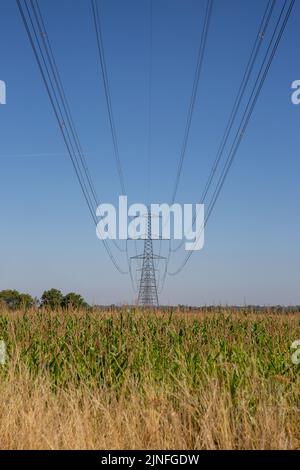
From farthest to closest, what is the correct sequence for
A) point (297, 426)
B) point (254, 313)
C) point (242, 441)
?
1. point (254, 313)
2. point (297, 426)
3. point (242, 441)

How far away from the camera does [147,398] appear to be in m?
7.11

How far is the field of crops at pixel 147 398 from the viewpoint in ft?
19.4

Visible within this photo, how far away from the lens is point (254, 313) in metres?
18.0

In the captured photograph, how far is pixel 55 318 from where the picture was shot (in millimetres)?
14781

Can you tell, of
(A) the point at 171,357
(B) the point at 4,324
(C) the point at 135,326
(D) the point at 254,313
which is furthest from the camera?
(D) the point at 254,313

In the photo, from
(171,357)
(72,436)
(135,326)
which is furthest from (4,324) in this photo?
(72,436)

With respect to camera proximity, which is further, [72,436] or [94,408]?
[94,408]

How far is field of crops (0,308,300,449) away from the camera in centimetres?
591
